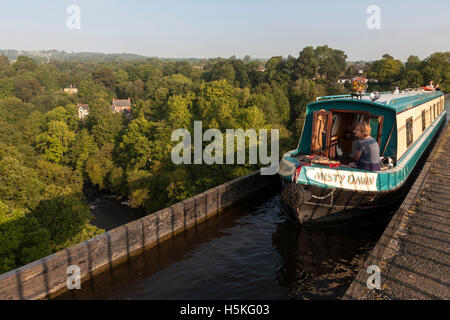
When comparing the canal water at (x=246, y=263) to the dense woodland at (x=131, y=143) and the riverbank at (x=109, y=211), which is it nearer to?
the dense woodland at (x=131, y=143)

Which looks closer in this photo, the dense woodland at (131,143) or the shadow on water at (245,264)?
the shadow on water at (245,264)

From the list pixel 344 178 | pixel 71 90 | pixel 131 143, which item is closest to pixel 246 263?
pixel 344 178

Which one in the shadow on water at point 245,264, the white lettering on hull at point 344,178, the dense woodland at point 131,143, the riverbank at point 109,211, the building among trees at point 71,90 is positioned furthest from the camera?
the building among trees at point 71,90

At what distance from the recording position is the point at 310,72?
79.1 metres

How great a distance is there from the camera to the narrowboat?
1255cm

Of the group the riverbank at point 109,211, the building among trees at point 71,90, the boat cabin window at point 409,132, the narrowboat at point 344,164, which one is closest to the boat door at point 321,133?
the narrowboat at point 344,164

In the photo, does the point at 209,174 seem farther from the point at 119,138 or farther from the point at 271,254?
the point at 119,138

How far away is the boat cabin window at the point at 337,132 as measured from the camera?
1491 cm

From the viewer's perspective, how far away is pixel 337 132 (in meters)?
16.0

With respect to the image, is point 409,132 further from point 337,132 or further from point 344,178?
point 344,178

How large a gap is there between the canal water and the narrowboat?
105cm

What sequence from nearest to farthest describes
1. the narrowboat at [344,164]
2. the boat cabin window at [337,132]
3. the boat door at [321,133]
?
the narrowboat at [344,164], the boat cabin window at [337,132], the boat door at [321,133]

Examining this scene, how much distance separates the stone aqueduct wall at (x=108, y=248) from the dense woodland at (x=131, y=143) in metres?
7.09

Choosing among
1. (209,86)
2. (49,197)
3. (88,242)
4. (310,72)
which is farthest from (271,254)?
(310,72)
